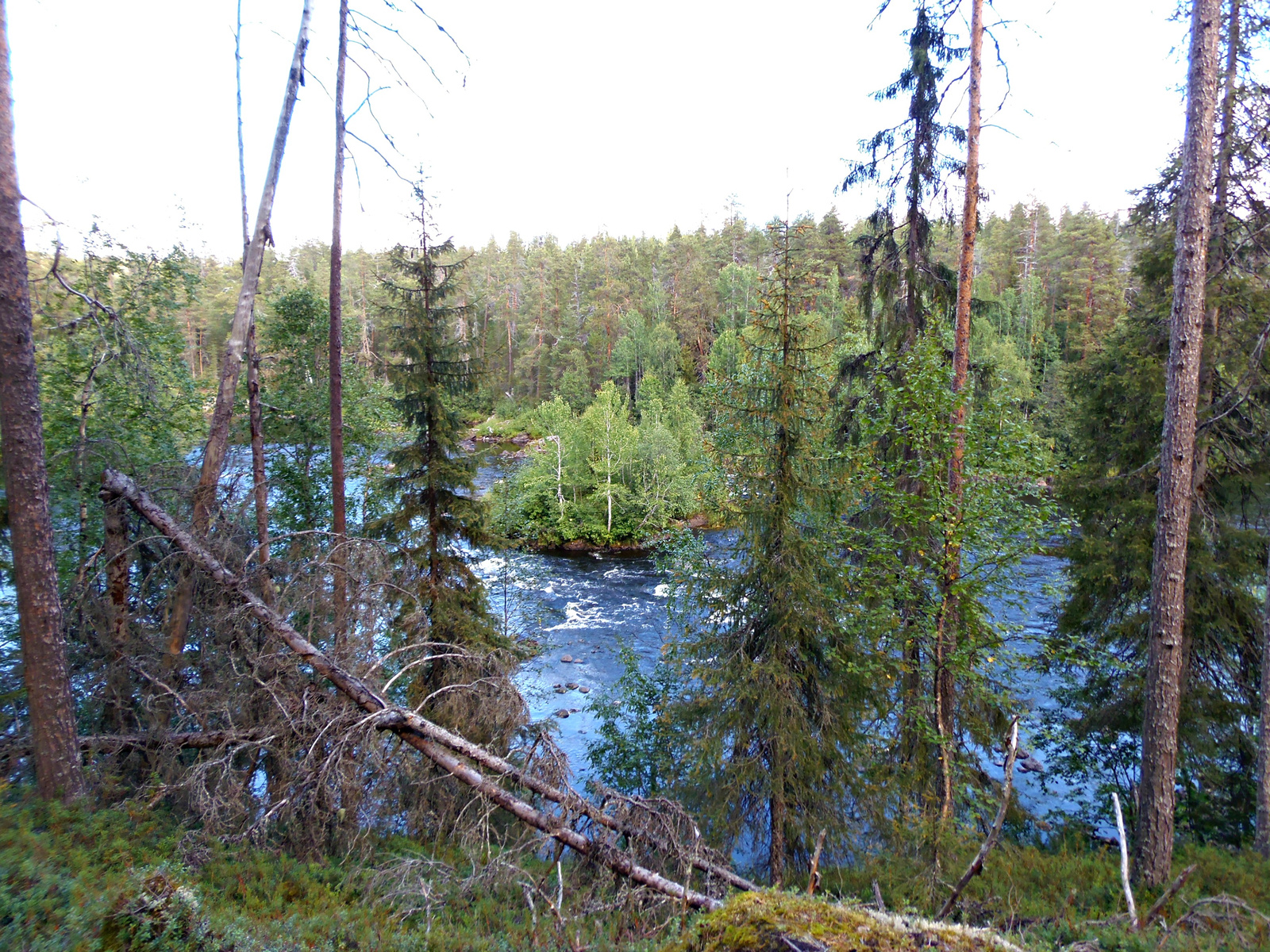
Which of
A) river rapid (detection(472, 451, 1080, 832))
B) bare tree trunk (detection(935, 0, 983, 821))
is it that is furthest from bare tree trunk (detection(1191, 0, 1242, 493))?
bare tree trunk (detection(935, 0, 983, 821))

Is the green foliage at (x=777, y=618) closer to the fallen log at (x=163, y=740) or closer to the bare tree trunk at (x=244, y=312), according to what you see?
the fallen log at (x=163, y=740)

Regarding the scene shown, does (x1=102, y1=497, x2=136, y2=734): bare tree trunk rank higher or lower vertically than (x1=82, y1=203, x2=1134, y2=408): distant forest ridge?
lower

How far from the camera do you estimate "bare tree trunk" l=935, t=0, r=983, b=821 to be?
7.14 metres

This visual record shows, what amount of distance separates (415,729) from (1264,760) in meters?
9.72

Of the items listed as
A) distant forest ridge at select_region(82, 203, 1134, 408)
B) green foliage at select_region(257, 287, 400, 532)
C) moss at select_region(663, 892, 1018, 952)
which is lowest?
moss at select_region(663, 892, 1018, 952)

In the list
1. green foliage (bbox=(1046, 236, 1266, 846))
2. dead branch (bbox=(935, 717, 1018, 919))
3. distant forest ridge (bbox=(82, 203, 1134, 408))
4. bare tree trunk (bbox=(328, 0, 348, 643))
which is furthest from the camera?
distant forest ridge (bbox=(82, 203, 1134, 408))

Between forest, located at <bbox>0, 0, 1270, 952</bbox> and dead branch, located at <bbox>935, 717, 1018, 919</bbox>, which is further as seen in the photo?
forest, located at <bbox>0, 0, 1270, 952</bbox>

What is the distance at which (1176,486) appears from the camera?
6844mm

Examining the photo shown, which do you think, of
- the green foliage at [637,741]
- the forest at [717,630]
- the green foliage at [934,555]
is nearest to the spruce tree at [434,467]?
the forest at [717,630]

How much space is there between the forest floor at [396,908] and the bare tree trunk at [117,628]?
1.44 metres

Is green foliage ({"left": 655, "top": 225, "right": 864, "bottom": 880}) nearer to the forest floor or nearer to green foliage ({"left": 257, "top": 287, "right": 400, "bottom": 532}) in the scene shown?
the forest floor

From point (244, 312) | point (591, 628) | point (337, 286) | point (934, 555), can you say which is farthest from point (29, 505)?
point (591, 628)

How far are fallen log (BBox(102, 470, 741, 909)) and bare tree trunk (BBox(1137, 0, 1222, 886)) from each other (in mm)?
4996

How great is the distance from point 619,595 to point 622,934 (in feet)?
61.0
